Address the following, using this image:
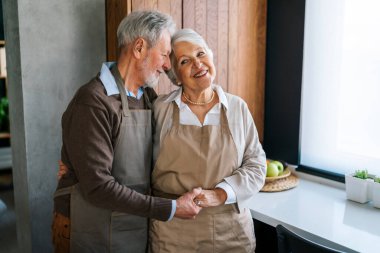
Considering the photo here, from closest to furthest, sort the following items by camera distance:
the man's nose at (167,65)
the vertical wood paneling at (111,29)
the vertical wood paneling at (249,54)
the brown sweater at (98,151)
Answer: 1. the brown sweater at (98,151)
2. the man's nose at (167,65)
3. the vertical wood paneling at (111,29)
4. the vertical wood paneling at (249,54)

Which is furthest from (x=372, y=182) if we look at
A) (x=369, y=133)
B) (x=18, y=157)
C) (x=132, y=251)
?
(x=18, y=157)

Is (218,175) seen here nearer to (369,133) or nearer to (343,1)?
(369,133)

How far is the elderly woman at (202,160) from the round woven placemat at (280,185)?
47cm

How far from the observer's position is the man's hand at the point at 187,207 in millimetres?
1574

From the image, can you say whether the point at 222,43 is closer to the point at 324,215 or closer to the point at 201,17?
the point at 201,17

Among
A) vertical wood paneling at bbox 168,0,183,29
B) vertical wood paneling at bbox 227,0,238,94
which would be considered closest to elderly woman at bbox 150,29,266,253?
vertical wood paneling at bbox 168,0,183,29

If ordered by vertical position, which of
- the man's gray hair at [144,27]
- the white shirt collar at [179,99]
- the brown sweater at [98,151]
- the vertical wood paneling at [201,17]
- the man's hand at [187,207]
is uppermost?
the vertical wood paneling at [201,17]

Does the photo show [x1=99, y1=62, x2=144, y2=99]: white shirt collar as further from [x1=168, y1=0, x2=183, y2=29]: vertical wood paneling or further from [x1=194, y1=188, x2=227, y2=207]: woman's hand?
[x1=168, y1=0, x2=183, y2=29]: vertical wood paneling

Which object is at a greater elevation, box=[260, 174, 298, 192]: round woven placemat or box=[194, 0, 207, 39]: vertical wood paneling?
box=[194, 0, 207, 39]: vertical wood paneling

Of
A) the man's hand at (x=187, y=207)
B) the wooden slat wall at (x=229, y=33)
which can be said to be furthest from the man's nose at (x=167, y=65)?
the man's hand at (x=187, y=207)

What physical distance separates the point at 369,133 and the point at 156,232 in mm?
1248

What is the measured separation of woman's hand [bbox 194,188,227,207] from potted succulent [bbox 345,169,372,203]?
0.79 m

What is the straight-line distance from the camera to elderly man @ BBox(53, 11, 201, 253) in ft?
4.82

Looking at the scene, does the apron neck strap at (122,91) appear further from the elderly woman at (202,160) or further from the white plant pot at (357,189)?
the white plant pot at (357,189)
